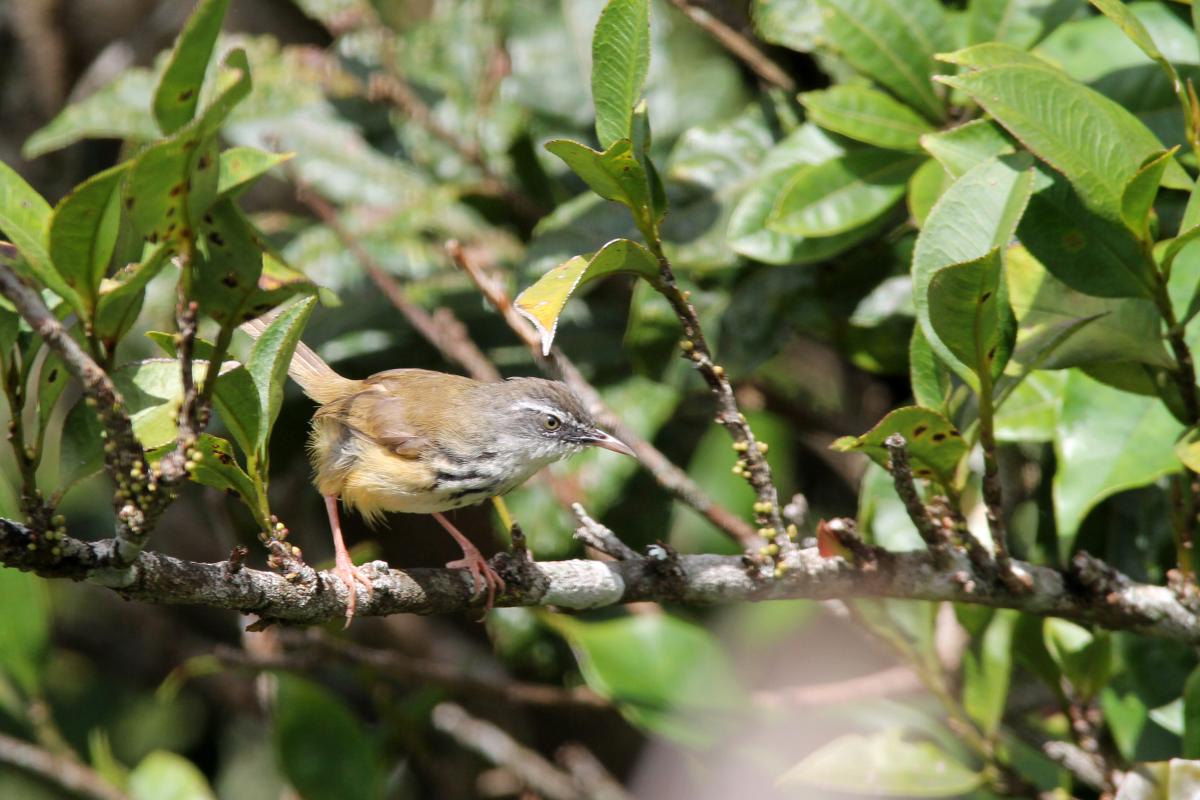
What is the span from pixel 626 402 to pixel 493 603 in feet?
5.06

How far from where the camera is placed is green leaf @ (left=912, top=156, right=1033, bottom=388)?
2084 mm

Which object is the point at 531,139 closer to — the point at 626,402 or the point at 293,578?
the point at 626,402

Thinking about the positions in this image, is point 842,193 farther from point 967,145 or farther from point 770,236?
point 967,145

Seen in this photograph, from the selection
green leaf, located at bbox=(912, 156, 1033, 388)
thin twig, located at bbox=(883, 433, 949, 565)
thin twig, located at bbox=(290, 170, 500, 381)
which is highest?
green leaf, located at bbox=(912, 156, 1033, 388)

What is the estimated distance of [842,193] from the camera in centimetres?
295

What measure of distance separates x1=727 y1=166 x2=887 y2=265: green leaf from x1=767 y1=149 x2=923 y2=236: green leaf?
8 cm

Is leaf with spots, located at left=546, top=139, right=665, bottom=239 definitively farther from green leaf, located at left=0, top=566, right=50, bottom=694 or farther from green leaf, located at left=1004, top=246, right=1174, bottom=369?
green leaf, located at left=0, top=566, right=50, bottom=694

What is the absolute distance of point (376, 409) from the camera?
3.12 meters

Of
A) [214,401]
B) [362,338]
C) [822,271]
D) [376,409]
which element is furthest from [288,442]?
[214,401]

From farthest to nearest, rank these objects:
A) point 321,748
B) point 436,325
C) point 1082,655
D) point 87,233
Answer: point 321,748, point 436,325, point 1082,655, point 87,233

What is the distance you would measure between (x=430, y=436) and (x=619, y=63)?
1334 millimetres

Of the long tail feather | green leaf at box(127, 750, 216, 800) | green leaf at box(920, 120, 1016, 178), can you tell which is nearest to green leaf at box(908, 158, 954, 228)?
green leaf at box(920, 120, 1016, 178)

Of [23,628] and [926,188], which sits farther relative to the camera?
[23,628]

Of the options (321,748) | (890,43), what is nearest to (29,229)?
(890,43)
